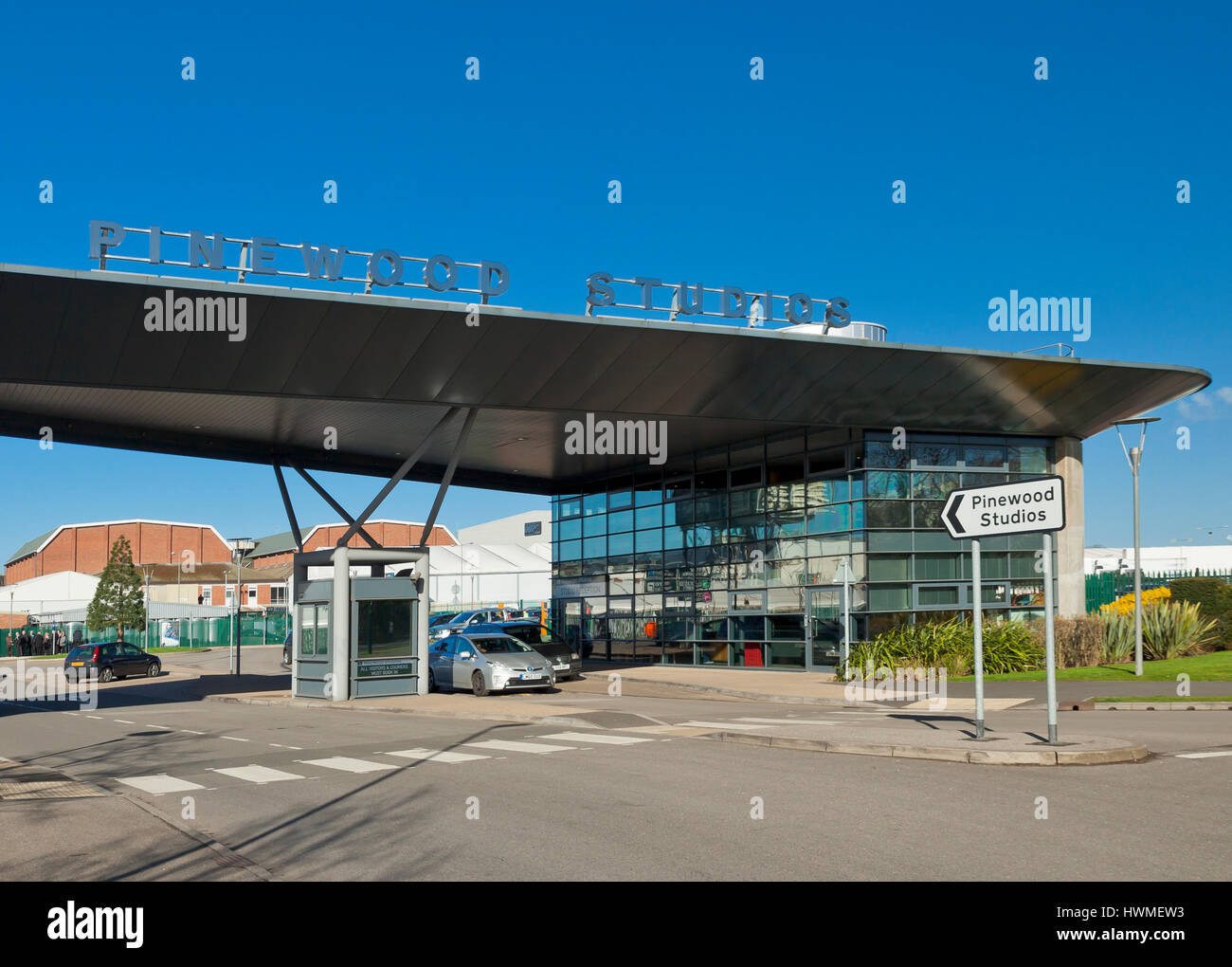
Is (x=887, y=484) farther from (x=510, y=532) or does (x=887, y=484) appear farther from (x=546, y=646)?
(x=510, y=532)

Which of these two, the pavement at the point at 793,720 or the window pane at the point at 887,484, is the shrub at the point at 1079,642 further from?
the window pane at the point at 887,484

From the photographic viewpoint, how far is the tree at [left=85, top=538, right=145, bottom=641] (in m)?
73.6

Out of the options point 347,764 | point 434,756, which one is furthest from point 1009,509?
point 347,764

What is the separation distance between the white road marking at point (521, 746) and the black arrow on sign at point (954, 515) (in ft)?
18.2

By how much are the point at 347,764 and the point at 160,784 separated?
217 centimetres

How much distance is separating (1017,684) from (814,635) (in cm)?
730

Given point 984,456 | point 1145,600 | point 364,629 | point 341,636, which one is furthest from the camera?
point 984,456

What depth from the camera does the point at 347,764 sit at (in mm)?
13789

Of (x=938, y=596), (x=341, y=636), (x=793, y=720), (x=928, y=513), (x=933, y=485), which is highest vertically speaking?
(x=933, y=485)

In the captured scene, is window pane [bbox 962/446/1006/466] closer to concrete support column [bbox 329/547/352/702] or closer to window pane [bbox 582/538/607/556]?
window pane [bbox 582/538/607/556]

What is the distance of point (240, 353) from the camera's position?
2092cm

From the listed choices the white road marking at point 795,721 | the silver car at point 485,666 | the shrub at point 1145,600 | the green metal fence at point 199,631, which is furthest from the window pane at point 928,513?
the green metal fence at point 199,631
